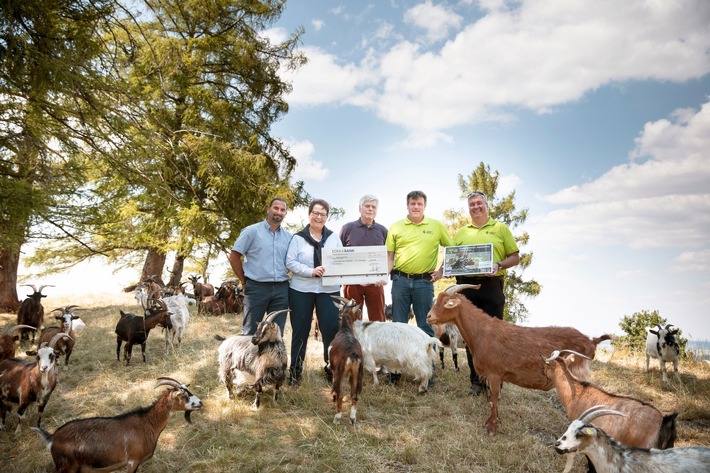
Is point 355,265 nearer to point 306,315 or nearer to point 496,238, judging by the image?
point 306,315

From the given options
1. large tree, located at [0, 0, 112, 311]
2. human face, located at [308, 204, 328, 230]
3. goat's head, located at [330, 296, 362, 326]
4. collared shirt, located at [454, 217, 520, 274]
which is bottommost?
goat's head, located at [330, 296, 362, 326]

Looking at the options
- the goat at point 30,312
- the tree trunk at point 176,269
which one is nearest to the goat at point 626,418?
the goat at point 30,312

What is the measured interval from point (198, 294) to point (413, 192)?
502 inches

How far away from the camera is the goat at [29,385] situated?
5706 millimetres

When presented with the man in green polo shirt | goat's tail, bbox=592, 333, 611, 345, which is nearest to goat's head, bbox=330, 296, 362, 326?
the man in green polo shirt

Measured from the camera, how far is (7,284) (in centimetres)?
1554

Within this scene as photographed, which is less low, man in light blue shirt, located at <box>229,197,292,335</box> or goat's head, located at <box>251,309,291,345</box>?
man in light blue shirt, located at <box>229,197,292,335</box>

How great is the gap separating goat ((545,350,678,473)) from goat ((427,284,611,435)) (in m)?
0.38

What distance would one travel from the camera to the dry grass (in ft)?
14.1

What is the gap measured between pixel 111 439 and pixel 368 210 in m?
4.29

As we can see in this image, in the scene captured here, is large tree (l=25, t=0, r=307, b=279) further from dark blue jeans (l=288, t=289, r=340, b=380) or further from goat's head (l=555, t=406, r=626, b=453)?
goat's head (l=555, t=406, r=626, b=453)

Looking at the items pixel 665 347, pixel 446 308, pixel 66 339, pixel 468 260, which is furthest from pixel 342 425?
pixel 665 347

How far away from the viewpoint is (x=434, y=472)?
13.2ft

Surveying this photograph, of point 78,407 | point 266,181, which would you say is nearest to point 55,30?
point 78,407
